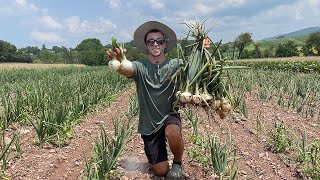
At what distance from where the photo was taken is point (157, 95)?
3.41m

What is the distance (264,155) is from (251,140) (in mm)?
619

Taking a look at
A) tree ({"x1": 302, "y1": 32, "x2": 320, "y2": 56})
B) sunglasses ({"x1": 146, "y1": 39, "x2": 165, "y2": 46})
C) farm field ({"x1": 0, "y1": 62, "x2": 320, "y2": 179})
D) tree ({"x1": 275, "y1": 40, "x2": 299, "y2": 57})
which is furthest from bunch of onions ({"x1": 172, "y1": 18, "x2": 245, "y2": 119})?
tree ({"x1": 302, "y1": 32, "x2": 320, "y2": 56})

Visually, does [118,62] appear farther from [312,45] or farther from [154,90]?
[312,45]

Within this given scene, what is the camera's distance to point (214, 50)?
2.75 meters

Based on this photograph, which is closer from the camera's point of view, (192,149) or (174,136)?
(174,136)

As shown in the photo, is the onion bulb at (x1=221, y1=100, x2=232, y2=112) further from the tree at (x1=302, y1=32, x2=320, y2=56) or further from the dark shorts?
the tree at (x1=302, y1=32, x2=320, y2=56)

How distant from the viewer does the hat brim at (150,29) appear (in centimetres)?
333

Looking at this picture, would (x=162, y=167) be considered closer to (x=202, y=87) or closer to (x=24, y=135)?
(x=202, y=87)

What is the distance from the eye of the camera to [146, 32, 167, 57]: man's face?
131 inches

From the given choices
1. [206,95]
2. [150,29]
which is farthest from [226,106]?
[150,29]

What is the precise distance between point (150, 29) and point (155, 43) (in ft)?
0.51

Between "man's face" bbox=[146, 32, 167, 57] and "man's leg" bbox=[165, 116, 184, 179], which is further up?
"man's face" bbox=[146, 32, 167, 57]

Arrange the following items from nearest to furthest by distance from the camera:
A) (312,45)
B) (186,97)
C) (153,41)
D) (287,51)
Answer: (186,97) < (153,41) < (287,51) < (312,45)

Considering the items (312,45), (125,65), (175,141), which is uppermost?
(125,65)
